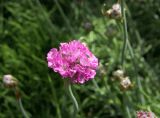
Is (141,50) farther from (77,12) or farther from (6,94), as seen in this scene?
(6,94)

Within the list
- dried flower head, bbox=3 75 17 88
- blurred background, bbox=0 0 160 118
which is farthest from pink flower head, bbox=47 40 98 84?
blurred background, bbox=0 0 160 118

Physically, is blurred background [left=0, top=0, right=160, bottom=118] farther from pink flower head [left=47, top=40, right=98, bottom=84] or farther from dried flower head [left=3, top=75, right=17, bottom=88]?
pink flower head [left=47, top=40, right=98, bottom=84]

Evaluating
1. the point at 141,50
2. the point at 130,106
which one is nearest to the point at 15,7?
the point at 141,50

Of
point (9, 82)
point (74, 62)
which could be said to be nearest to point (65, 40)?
point (9, 82)

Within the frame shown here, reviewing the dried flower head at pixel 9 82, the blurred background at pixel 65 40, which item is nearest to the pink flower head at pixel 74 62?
the dried flower head at pixel 9 82

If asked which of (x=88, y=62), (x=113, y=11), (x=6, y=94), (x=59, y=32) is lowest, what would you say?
(x=88, y=62)
